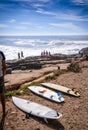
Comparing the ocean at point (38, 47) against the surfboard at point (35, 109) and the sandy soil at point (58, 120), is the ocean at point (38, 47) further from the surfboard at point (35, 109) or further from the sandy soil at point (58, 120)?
the surfboard at point (35, 109)

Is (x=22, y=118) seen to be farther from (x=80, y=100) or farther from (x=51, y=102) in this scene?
(x=80, y=100)

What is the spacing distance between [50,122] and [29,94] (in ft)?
9.05

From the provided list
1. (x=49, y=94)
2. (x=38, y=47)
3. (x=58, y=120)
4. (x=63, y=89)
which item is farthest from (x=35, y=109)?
(x=38, y=47)

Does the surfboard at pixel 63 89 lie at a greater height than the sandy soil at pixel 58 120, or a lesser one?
greater

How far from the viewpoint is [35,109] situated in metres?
7.30

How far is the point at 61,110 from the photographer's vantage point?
751cm

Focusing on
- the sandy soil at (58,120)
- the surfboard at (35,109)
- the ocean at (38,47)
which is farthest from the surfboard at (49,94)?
the ocean at (38,47)

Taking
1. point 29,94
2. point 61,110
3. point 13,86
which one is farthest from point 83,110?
point 13,86

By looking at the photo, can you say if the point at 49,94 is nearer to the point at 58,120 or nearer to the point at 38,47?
the point at 58,120

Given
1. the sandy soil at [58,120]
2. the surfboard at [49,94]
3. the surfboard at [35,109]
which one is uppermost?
the surfboard at [49,94]

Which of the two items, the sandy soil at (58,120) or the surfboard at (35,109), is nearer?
the sandy soil at (58,120)

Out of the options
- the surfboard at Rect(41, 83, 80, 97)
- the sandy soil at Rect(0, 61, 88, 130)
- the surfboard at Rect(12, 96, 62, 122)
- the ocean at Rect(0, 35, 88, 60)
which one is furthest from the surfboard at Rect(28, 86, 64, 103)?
the ocean at Rect(0, 35, 88, 60)

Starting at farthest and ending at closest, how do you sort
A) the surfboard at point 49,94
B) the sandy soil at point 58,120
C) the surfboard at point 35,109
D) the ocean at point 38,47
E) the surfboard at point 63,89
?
1. the ocean at point 38,47
2. the surfboard at point 63,89
3. the surfboard at point 49,94
4. the surfboard at point 35,109
5. the sandy soil at point 58,120

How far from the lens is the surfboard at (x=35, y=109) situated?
6.68m
